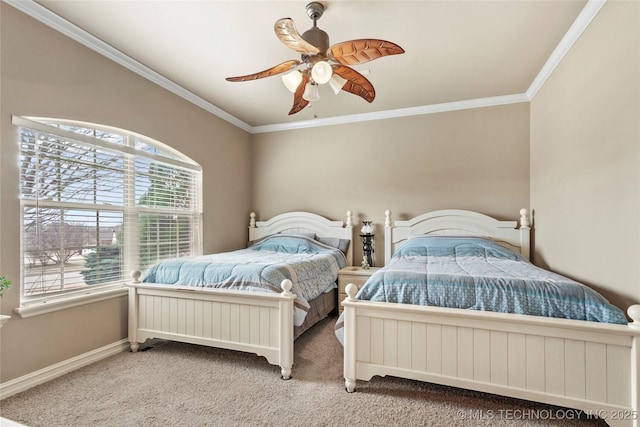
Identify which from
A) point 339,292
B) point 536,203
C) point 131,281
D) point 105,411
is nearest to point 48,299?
point 131,281

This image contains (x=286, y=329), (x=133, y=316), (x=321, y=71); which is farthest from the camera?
(x=133, y=316)

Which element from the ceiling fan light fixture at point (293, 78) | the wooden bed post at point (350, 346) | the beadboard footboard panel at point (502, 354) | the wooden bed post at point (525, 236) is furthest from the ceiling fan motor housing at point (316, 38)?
Answer: the wooden bed post at point (525, 236)

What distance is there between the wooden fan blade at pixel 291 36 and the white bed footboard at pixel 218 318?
1.49 m

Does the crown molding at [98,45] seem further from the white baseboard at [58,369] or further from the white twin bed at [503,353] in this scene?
the white twin bed at [503,353]

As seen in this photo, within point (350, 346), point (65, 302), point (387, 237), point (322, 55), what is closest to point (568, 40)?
point (322, 55)

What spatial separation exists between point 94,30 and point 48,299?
6.48 ft

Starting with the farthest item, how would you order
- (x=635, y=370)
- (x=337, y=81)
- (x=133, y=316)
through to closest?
(x=133, y=316), (x=337, y=81), (x=635, y=370)

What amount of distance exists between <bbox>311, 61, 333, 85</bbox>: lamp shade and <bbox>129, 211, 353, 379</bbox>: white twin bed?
4.42 ft

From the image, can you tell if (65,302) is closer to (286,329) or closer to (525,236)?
(286,329)

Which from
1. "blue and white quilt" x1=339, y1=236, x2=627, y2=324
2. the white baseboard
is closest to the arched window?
the white baseboard

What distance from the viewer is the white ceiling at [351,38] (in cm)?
201

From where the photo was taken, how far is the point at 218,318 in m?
2.30

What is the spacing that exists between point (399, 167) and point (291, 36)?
2.44 m

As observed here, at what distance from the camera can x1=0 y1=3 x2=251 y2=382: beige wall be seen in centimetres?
190
